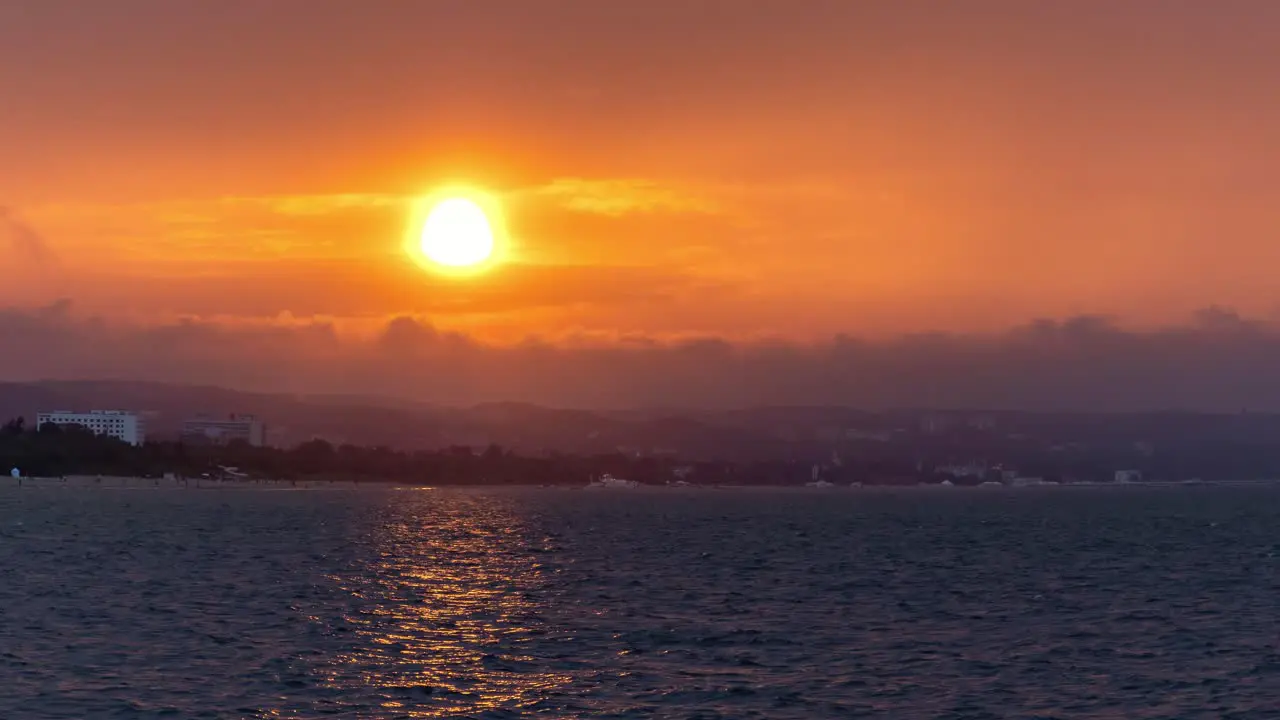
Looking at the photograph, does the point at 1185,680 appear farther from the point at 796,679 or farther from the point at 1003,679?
the point at 796,679

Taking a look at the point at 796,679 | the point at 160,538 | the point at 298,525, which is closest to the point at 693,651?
the point at 796,679

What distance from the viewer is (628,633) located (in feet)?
214

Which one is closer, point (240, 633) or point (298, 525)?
point (240, 633)

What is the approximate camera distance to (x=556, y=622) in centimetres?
6981

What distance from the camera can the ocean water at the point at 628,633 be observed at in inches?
1906

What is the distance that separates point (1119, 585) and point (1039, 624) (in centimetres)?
2680

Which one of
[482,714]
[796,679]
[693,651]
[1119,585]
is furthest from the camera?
[1119,585]

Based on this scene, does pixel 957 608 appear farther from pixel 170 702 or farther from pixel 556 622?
pixel 170 702

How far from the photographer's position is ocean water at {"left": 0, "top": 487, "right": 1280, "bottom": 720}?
48.4m

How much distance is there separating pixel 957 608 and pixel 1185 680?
24154 millimetres

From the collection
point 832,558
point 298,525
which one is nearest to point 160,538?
point 298,525

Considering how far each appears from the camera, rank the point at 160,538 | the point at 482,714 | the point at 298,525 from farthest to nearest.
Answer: the point at 298,525 → the point at 160,538 → the point at 482,714

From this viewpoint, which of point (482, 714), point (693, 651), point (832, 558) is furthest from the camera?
point (832, 558)

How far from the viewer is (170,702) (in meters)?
46.7
